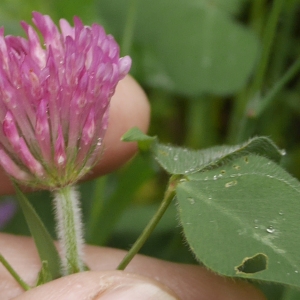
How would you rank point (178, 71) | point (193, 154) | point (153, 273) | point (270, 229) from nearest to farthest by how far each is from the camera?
point (270, 229) < point (193, 154) < point (153, 273) < point (178, 71)

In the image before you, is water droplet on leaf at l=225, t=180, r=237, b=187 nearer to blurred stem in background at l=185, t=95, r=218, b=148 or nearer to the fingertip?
the fingertip

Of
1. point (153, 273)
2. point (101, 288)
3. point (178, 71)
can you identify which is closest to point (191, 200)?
point (101, 288)

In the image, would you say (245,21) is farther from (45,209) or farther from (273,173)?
(273,173)

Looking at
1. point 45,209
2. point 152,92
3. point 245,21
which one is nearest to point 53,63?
point 45,209

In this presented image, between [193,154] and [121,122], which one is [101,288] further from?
[121,122]

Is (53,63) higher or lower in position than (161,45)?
higher
